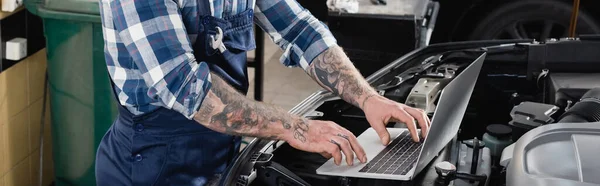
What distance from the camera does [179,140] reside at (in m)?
2.21

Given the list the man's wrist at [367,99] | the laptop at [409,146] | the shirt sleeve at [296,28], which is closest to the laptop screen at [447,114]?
the laptop at [409,146]

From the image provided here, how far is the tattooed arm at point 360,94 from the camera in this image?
2127 millimetres

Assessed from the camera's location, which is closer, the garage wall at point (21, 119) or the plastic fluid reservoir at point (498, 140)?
the plastic fluid reservoir at point (498, 140)

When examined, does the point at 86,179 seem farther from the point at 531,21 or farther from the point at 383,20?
the point at 531,21

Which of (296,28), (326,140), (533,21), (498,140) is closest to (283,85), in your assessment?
(533,21)

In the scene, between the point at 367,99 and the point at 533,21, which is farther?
the point at 533,21

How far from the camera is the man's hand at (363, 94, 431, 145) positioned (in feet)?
6.87

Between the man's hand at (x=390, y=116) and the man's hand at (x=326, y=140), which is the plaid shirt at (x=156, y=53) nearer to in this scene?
the man's hand at (x=326, y=140)

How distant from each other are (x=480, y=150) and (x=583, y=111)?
331 millimetres

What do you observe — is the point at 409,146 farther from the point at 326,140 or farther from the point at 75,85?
the point at 75,85

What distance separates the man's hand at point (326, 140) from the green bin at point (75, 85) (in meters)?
1.47

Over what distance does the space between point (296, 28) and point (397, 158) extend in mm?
560

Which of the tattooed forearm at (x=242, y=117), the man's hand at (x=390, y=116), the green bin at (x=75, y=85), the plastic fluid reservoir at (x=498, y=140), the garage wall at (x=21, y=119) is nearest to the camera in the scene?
the tattooed forearm at (x=242, y=117)

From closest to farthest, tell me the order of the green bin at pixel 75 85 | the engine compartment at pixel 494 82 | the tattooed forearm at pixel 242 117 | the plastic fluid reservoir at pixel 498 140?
the tattooed forearm at pixel 242 117 → the plastic fluid reservoir at pixel 498 140 → the engine compartment at pixel 494 82 → the green bin at pixel 75 85
